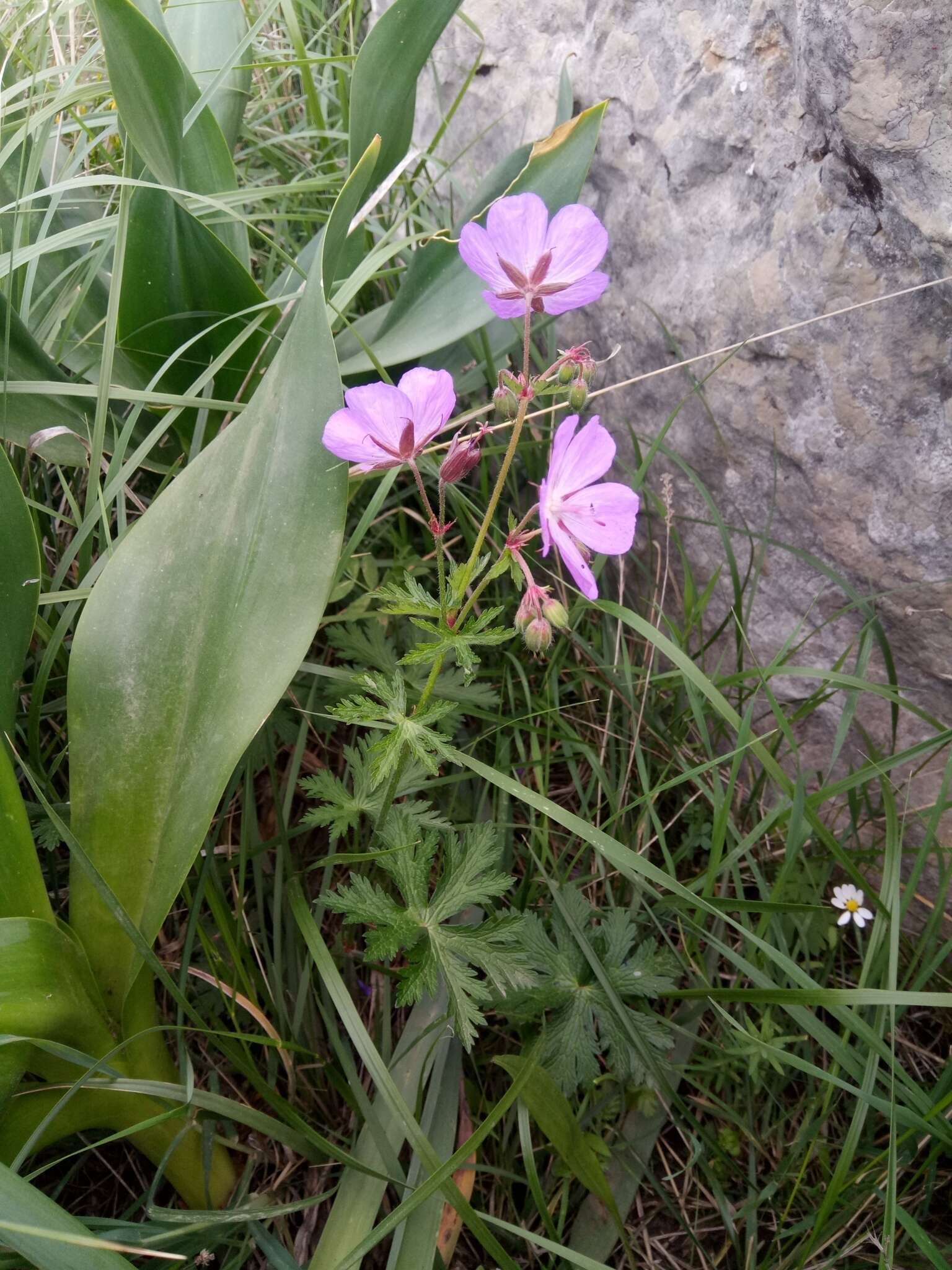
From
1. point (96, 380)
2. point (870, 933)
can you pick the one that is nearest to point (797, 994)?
point (870, 933)

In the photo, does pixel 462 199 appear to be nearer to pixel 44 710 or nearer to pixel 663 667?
pixel 663 667

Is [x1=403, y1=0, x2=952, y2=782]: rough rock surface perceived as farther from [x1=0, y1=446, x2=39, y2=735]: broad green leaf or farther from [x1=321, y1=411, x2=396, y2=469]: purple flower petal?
[x1=0, y1=446, x2=39, y2=735]: broad green leaf

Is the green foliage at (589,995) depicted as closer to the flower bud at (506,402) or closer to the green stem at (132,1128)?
the green stem at (132,1128)

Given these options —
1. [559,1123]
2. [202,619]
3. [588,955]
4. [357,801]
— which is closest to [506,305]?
[202,619]

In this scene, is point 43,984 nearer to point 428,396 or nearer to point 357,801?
point 357,801

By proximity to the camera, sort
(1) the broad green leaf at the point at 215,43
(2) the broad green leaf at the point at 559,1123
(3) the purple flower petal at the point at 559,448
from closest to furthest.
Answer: (3) the purple flower petal at the point at 559,448, (2) the broad green leaf at the point at 559,1123, (1) the broad green leaf at the point at 215,43

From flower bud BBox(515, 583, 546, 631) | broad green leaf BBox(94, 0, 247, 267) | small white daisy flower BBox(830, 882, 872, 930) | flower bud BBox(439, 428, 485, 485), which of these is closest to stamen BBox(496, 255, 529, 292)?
flower bud BBox(439, 428, 485, 485)

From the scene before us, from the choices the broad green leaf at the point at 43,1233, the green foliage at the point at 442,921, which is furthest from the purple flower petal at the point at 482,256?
the broad green leaf at the point at 43,1233
